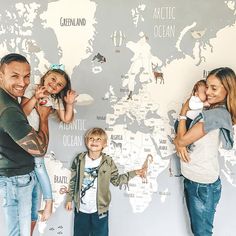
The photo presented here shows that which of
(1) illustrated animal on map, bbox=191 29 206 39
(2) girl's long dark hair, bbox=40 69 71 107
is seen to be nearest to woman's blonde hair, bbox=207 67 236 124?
(1) illustrated animal on map, bbox=191 29 206 39

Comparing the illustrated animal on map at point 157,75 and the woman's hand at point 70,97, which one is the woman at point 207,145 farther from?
the woman's hand at point 70,97

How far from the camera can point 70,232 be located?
6.54 feet

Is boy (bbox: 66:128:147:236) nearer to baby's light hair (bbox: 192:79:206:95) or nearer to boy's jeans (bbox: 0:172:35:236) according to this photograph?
boy's jeans (bbox: 0:172:35:236)

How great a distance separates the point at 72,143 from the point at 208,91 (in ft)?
2.35

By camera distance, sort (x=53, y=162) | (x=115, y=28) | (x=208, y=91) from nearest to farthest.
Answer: (x=208, y=91), (x=115, y=28), (x=53, y=162)

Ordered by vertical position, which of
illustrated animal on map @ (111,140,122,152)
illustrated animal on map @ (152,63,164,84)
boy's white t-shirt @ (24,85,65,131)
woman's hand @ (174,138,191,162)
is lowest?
woman's hand @ (174,138,191,162)

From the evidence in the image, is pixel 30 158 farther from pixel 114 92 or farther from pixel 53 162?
pixel 114 92

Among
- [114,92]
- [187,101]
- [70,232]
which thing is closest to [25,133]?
[114,92]

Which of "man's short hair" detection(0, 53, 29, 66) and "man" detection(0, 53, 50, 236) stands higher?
"man's short hair" detection(0, 53, 29, 66)

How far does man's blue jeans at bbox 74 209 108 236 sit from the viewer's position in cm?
191

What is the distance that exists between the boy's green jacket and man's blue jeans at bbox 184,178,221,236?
30 centimetres

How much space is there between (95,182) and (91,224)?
0.69 feet

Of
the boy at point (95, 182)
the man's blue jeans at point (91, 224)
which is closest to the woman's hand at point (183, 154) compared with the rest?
the boy at point (95, 182)

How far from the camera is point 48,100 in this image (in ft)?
6.34
